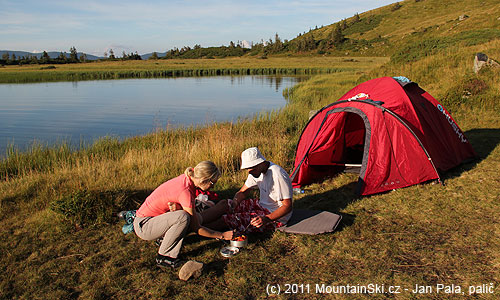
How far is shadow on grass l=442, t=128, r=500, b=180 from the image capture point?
7.11 m

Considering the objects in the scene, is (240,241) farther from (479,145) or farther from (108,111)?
(108,111)

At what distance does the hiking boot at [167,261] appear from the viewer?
4062 millimetres

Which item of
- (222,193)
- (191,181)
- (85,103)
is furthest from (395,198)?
(85,103)

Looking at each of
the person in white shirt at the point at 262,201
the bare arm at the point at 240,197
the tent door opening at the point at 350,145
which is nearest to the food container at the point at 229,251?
the person in white shirt at the point at 262,201

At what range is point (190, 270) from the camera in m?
3.82

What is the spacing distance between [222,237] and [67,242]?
→ 214 centimetres

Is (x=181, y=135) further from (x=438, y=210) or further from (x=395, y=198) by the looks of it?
(x=438, y=210)

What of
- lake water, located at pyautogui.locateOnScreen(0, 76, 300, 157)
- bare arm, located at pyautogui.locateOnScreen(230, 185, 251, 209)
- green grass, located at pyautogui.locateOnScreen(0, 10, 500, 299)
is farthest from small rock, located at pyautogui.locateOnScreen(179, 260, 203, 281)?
lake water, located at pyautogui.locateOnScreen(0, 76, 300, 157)

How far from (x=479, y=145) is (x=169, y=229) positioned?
319 inches

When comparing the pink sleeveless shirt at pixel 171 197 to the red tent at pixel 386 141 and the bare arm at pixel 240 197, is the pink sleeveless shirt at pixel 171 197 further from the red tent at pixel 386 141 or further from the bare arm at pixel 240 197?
the red tent at pixel 386 141

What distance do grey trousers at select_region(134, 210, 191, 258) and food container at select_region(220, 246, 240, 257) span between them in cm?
52

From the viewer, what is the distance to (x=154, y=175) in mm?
7629

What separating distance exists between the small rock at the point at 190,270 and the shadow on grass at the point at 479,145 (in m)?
5.14

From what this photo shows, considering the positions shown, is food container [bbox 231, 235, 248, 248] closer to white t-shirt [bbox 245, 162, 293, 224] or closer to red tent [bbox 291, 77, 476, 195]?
white t-shirt [bbox 245, 162, 293, 224]
